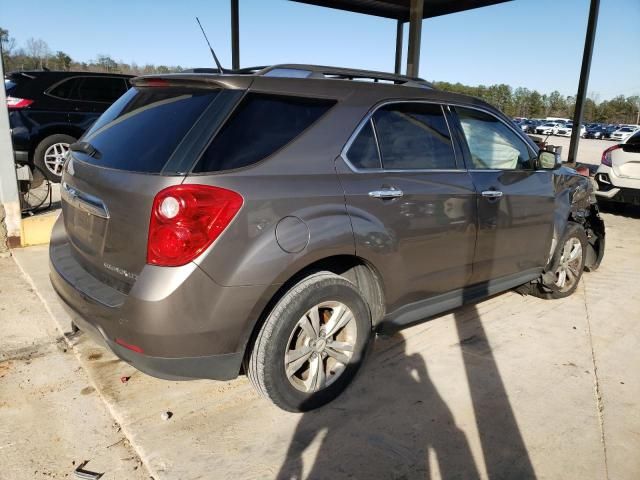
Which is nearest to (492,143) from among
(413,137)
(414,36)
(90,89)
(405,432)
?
(413,137)

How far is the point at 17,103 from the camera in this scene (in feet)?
25.5

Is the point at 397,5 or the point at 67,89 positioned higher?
the point at 397,5

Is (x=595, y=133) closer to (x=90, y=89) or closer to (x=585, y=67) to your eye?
(x=585, y=67)

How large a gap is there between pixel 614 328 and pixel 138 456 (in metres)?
3.72

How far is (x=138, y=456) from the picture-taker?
2.42m

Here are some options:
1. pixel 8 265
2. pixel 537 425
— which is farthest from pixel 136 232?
pixel 8 265

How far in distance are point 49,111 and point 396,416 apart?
7.55 metres

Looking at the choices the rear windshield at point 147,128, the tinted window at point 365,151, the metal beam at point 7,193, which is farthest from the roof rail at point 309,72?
the metal beam at point 7,193

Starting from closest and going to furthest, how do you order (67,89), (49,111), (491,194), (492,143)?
(491,194) < (492,143) < (49,111) < (67,89)

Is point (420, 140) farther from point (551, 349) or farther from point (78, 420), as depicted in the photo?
point (78, 420)

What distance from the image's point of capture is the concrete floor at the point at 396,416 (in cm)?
243

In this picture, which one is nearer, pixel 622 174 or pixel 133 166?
pixel 133 166

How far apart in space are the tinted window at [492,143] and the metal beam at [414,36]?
20.7ft

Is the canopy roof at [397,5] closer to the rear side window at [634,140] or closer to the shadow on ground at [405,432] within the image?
the rear side window at [634,140]
